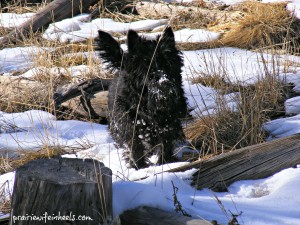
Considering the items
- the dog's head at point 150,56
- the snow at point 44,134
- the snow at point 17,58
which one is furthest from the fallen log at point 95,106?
the dog's head at point 150,56

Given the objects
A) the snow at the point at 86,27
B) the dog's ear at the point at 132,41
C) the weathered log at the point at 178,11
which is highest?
the dog's ear at the point at 132,41

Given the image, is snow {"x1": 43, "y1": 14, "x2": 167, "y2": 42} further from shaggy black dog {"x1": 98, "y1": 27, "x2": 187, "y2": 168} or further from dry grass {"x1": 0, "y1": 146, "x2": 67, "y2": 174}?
shaggy black dog {"x1": 98, "y1": 27, "x2": 187, "y2": 168}

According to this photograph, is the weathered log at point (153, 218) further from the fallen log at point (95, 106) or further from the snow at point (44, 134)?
the fallen log at point (95, 106)

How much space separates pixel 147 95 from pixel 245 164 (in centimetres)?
127

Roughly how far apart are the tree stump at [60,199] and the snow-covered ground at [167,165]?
0.29m

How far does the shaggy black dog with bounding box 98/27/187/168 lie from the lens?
216 inches

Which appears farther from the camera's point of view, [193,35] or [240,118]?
[193,35]

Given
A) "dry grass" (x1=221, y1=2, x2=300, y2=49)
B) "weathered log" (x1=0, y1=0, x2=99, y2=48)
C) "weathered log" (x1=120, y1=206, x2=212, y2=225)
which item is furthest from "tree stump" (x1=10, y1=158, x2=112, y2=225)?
"weathered log" (x1=0, y1=0, x2=99, y2=48)

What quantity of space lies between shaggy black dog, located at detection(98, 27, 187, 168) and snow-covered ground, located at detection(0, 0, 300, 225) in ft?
0.97

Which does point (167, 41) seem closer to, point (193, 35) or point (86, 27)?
point (193, 35)

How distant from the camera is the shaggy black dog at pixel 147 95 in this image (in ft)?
18.0

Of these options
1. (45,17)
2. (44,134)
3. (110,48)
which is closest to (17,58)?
(45,17)

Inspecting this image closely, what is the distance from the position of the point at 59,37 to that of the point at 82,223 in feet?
23.5

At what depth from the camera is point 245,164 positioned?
4711 millimetres
